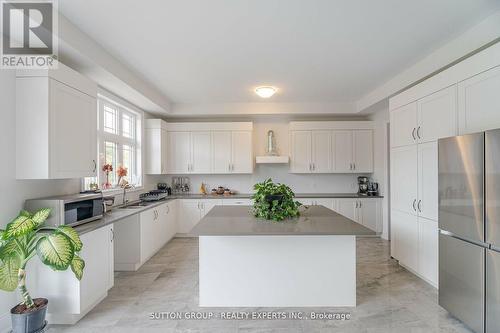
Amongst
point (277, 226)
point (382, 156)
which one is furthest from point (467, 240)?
point (382, 156)

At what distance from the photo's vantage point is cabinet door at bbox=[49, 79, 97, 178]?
2320mm

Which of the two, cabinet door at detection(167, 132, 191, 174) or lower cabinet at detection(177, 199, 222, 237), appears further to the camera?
cabinet door at detection(167, 132, 191, 174)

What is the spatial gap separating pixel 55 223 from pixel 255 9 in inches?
102

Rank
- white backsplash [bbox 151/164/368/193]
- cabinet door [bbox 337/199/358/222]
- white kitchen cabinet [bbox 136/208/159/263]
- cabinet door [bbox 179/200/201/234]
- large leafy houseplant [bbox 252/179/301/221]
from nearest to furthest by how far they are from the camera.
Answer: large leafy houseplant [bbox 252/179/301/221] → white kitchen cabinet [bbox 136/208/159/263] → cabinet door [bbox 337/199/358/222] → cabinet door [bbox 179/200/201/234] → white backsplash [bbox 151/164/368/193]

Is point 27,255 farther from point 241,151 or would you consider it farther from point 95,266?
point 241,151

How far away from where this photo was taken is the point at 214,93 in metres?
4.63

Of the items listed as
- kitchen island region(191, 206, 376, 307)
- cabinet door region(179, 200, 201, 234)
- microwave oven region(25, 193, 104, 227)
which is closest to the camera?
microwave oven region(25, 193, 104, 227)

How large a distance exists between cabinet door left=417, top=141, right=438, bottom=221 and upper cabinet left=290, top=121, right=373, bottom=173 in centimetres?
235

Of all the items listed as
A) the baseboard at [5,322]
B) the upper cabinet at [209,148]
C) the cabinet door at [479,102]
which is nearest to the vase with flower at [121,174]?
the upper cabinet at [209,148]

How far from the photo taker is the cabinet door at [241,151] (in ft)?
18.4

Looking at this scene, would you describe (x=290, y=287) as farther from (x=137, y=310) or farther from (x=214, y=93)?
(x=214, y=93)

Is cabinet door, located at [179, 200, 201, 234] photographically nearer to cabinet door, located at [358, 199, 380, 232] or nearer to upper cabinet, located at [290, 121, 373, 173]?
upper cabinet, located at [290, 121, 373, 173]

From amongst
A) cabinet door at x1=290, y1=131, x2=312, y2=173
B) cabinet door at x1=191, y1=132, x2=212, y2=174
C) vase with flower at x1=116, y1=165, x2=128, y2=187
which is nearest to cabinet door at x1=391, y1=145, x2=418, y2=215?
cabinet door at x1=290, y1=131, x2=312, y2=173

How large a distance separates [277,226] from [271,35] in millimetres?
1896
